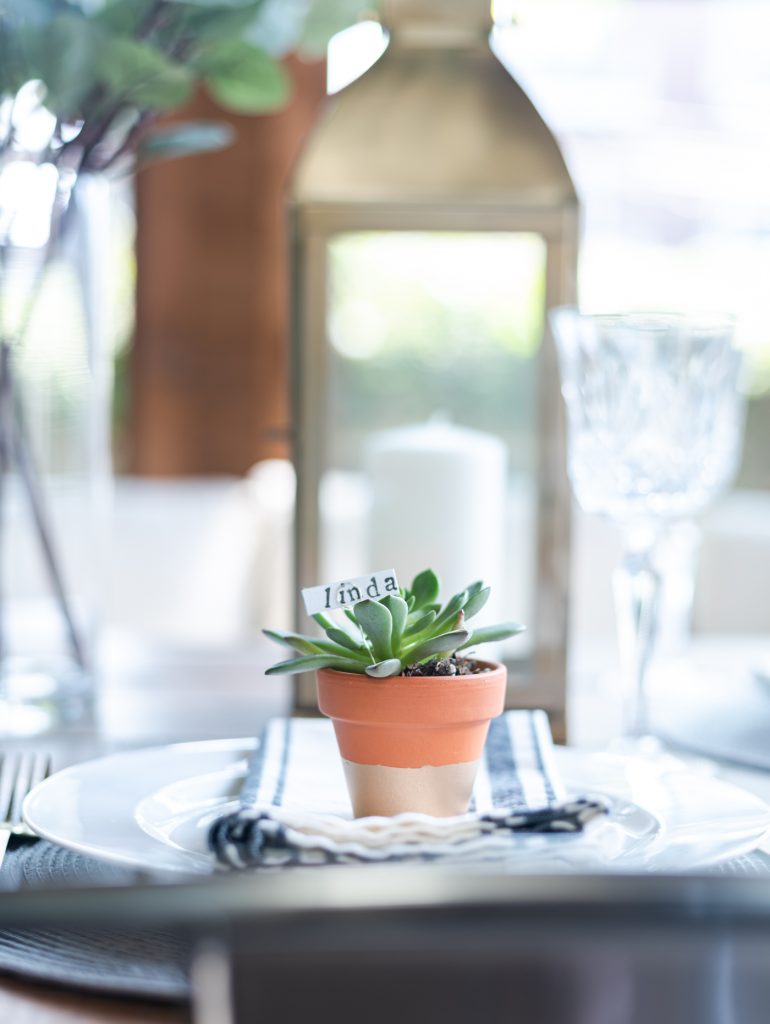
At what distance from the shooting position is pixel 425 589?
594mm

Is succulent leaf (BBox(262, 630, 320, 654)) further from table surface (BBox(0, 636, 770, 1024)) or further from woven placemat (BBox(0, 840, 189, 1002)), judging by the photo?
table surface (BBox(0, 636, 770, 1024))

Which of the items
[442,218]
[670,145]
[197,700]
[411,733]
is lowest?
[197,700]

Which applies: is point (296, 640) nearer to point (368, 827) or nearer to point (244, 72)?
point (368, 827)

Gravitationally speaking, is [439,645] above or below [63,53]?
below

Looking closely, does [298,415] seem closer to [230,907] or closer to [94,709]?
[94,709]

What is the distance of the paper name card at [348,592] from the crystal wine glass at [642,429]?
0.29 meters

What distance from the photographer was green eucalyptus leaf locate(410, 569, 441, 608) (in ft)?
1.94

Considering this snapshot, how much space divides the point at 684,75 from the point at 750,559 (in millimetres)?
1579

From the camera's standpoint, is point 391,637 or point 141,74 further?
point 141,74

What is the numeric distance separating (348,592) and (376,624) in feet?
0.17

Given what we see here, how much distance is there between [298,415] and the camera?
0.91 metres

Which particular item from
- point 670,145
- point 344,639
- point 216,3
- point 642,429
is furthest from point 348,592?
point 670,145

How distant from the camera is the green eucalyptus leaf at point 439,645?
1.73ft

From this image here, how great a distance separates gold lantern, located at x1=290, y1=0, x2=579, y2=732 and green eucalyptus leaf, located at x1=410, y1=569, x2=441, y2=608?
32 centimetres
